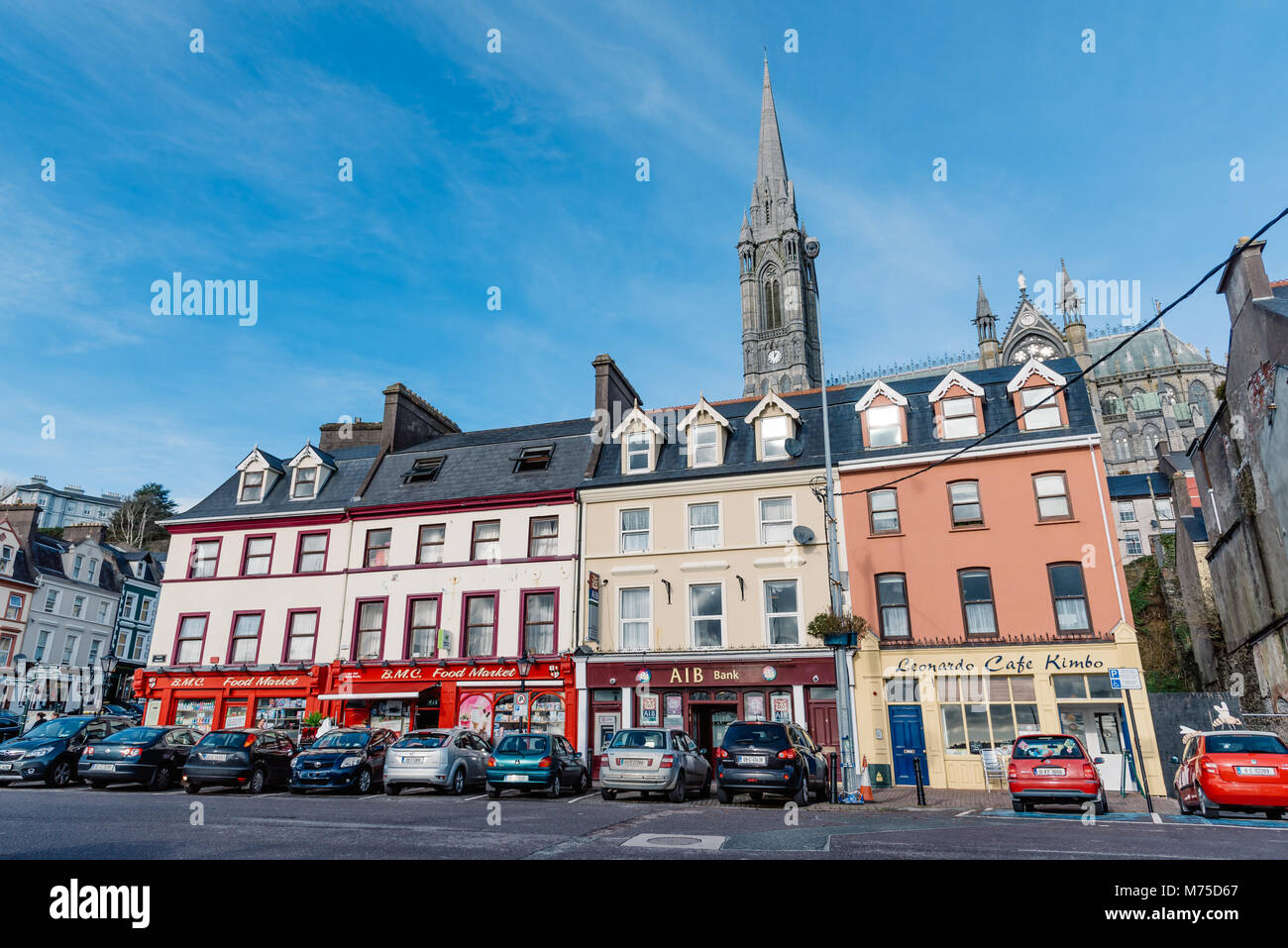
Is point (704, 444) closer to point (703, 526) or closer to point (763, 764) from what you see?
point (703, 526)

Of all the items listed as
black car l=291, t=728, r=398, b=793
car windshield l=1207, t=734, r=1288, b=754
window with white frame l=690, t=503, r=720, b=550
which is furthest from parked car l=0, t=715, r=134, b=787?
car windshield l=1207, t=734, r=1288, b=754

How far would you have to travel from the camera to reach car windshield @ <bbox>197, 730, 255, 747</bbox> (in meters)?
18.7

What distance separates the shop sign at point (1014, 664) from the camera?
2277cm

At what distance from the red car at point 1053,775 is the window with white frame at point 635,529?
14.5 metres

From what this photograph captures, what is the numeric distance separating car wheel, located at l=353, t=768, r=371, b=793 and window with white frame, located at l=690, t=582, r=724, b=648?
36.3 ft

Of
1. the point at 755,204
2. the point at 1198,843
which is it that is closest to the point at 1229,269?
the point at 1198,843

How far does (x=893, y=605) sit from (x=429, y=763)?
1448 cm

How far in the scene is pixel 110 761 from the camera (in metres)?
19.0

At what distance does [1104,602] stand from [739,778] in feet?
43.7

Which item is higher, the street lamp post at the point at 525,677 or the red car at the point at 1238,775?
the street lamp post at the point at 525,677

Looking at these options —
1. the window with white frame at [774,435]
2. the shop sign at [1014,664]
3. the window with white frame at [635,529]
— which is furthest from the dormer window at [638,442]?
the shop sign at [1014,664]

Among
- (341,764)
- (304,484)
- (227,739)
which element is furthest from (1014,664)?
(304,484)

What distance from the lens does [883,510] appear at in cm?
2625

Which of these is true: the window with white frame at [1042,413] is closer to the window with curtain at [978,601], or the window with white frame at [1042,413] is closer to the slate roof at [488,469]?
the window with curtain at [978,601]
